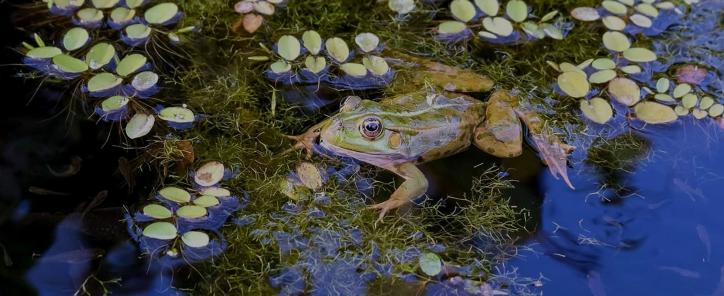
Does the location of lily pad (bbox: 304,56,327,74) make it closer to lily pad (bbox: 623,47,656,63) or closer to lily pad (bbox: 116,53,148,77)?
lily pad (bbox: 116,53,148,77)

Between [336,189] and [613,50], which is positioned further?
[613,50]

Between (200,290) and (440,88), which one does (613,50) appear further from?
(200,290)

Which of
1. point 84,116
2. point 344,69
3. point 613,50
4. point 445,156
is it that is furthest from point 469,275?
point 84,116

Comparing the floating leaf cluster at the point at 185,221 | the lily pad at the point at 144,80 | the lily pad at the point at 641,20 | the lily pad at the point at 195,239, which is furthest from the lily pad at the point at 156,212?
the lily pad at the point at 641,20

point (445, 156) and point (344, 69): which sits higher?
point (344, 69)

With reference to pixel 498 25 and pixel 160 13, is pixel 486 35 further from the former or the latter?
pixel 160 13

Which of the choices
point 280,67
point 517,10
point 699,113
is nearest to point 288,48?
point 280,67
